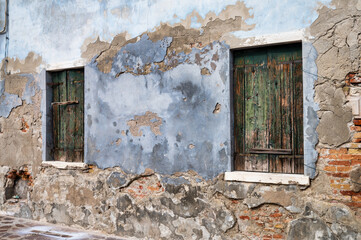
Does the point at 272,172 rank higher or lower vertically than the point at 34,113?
lower

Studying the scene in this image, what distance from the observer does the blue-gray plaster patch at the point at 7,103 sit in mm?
5802

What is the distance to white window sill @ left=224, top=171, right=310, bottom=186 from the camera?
3.65 m

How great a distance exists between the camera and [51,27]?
5.52 metres

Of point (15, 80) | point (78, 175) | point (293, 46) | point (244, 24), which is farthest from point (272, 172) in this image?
point (15, 80)

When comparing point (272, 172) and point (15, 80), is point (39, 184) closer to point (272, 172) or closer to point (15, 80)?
point (15, 80)

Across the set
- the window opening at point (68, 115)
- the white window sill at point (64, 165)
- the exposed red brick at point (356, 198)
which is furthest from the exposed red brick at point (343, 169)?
the window opening at point (68, 115)

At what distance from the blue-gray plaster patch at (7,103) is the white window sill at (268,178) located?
3780 mm

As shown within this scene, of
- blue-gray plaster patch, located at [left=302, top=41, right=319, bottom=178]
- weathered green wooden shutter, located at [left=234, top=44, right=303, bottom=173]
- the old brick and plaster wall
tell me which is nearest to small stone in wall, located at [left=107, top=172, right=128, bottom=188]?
the old brick and plaster wall

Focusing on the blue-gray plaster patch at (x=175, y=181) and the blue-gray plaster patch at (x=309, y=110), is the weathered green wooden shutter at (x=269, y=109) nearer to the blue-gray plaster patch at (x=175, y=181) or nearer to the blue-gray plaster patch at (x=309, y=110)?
the blue-gray plaster patch at (x=309, y=110)

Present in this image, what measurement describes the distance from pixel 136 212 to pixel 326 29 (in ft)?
10.4

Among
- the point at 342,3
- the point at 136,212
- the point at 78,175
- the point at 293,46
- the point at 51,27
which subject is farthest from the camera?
the point at 51,27

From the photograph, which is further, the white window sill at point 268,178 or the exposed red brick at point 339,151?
the white window sill at point 268,178

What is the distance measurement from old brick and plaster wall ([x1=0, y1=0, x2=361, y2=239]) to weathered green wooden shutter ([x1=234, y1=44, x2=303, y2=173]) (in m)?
0.17

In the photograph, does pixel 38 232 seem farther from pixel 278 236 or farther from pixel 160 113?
pixel 278 236
